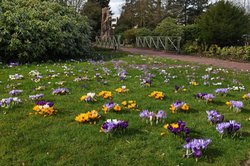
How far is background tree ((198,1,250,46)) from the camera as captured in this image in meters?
22.2

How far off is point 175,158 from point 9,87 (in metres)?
5.16

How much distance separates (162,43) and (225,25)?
24.8 ft

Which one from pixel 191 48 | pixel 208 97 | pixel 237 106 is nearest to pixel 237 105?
pixel 237 106

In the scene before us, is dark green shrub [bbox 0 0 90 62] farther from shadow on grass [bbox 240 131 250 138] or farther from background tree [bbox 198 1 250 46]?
shadow on grass [bbox 240 131 250 138]

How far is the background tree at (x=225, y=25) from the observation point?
873 inches

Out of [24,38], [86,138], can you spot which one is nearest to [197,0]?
[24,38]

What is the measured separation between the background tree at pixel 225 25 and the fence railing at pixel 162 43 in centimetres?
313

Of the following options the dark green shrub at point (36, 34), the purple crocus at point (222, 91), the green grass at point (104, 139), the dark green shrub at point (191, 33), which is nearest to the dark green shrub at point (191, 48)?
the dark green shrub at point (191, 33)

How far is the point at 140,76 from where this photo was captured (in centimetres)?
1000

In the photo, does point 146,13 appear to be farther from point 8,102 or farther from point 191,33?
point 8,102

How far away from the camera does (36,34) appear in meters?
13.8

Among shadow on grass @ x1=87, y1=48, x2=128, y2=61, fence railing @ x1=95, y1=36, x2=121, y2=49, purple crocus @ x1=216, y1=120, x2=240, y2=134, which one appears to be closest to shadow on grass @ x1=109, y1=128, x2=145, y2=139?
purple crocus @ x1=216, y1=120, x2=240, y2=134

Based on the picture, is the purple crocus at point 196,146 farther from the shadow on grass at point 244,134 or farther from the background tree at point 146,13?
the background tree at point 146,13

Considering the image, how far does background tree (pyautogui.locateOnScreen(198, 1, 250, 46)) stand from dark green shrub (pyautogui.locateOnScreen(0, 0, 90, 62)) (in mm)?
9682
